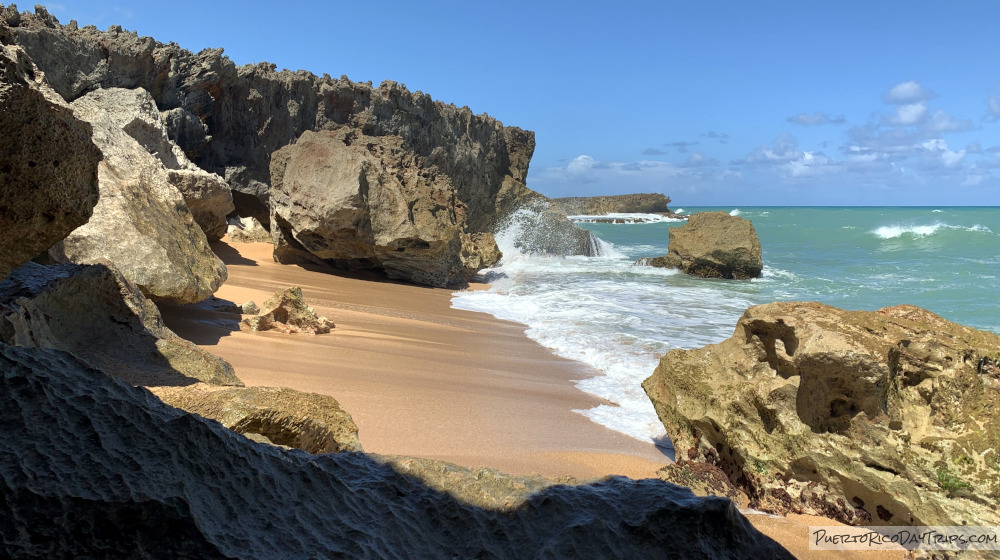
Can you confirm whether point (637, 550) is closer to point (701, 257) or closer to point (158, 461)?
point (158, 461)

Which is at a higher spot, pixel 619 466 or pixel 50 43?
pixel 50 43

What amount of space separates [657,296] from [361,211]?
499 centimetres

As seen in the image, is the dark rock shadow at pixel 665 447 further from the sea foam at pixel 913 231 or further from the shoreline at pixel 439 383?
the sea foam at pixel 913 231

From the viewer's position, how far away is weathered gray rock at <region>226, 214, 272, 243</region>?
12297 millimetres

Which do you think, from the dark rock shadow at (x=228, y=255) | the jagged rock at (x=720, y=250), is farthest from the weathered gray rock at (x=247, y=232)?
the jagged rock at (x=720, y=250)

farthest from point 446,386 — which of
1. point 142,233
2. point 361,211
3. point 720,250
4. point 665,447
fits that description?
point 720,250

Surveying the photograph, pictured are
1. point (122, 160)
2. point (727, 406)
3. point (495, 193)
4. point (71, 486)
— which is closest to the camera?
point (71, 486)

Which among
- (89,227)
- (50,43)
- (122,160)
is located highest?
(50,43)

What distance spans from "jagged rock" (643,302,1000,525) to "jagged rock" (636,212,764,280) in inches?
463

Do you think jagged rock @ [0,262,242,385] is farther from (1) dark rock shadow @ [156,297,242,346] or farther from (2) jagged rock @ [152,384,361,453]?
(1) dark rock shadow @ [156,297,242,346]

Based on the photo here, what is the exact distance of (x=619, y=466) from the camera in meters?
3.36

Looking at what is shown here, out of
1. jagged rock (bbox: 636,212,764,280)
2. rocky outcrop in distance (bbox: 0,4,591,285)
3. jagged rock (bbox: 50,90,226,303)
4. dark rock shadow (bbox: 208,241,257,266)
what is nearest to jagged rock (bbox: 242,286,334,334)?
jagged rock (bbox: 50,90,226,303)

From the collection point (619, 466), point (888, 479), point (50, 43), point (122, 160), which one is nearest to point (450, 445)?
point (619, 466)

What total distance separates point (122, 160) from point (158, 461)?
426 centimetres
